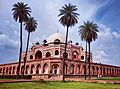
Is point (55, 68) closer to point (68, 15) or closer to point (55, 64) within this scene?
point (55, 64)

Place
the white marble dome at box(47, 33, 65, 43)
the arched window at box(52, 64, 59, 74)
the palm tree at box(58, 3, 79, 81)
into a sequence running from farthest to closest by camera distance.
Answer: the white marble dome at box(47, 33, 65, 43), the arched window at box(52, 64, 59, 74), the palm tree at box(58, 3, 79, 81)

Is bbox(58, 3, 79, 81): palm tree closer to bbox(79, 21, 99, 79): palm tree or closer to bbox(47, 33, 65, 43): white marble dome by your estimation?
bbox(79, 21, 99, 79): palm tree

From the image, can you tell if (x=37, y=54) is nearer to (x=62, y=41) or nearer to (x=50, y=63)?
(x=62, y=41)

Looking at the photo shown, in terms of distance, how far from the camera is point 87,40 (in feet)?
193

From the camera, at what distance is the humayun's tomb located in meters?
67.1

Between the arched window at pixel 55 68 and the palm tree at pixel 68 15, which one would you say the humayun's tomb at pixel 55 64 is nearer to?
the arched window at pixel 55 68

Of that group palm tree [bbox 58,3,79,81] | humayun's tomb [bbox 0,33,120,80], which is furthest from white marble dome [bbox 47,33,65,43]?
palm tree [bbox 58,3,79,81]

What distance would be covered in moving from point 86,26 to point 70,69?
62.6 ft

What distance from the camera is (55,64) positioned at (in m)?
67.7

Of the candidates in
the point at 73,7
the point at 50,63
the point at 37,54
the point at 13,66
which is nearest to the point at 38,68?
the point at 50,63

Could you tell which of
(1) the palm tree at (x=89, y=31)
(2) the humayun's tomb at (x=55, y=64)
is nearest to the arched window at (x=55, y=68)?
(2) the humayun's tomb at (x=55, y=64)

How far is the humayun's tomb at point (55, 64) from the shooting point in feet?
220

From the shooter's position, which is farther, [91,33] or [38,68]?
[38,68]

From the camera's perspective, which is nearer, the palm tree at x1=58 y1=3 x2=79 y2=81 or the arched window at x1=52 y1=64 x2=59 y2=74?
the palm tree at x1=58 y1=3 x2=79 y2=81
